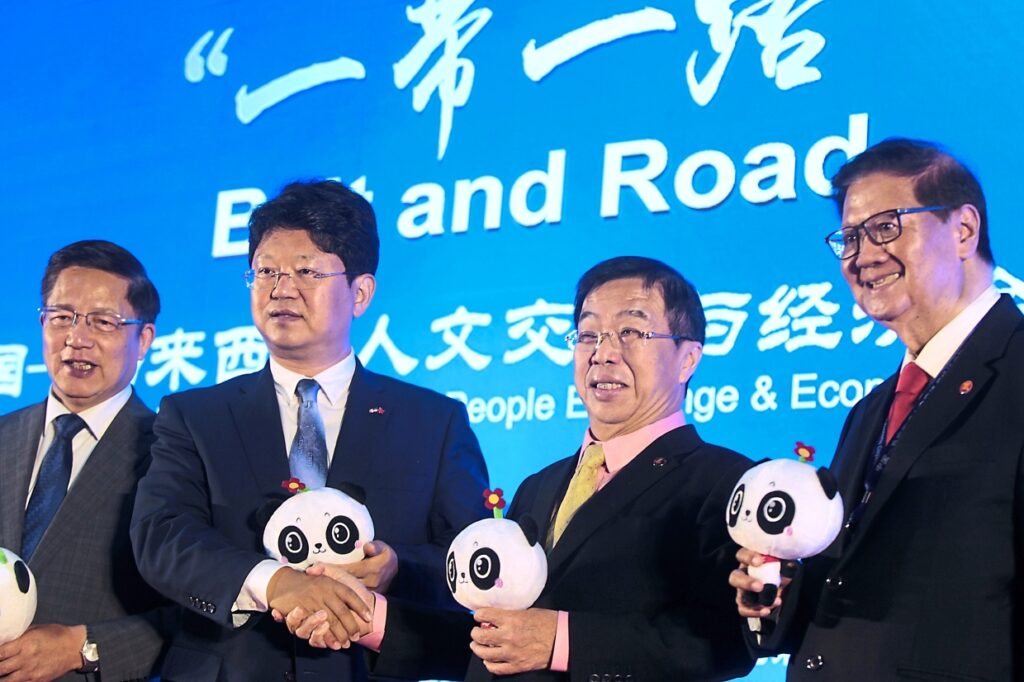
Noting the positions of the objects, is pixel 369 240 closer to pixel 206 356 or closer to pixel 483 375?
pixel 483 375

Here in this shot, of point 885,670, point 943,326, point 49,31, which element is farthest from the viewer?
point 49,31

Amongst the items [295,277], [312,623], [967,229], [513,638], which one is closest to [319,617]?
[312,623]

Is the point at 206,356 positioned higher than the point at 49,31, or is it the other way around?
the point at 49,31

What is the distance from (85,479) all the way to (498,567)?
127 centimetres

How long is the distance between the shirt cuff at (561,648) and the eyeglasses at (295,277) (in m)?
0.97

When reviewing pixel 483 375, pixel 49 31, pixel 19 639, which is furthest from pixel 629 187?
pixel 49 31

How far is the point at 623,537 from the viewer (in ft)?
8.16

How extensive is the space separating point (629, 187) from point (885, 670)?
1.89 meters

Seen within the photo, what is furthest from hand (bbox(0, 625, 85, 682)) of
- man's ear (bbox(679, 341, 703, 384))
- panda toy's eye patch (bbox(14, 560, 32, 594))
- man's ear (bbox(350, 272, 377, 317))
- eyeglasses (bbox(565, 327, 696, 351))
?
man's ear (bbox(679, 341, 703, 384))

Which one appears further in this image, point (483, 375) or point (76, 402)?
point (483, 375)

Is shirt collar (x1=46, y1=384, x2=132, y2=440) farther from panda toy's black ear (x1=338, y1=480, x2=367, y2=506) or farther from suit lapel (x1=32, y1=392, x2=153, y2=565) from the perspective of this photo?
panda toy's black ear (x1=338, y1=480, x2=367, y2=506)

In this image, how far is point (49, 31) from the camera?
4898 mm

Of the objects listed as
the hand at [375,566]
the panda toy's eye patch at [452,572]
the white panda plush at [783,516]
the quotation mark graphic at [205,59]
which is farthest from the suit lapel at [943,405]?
the quotation mark graphic at [205,59]

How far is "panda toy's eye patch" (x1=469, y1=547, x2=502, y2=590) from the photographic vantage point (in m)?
2.32
